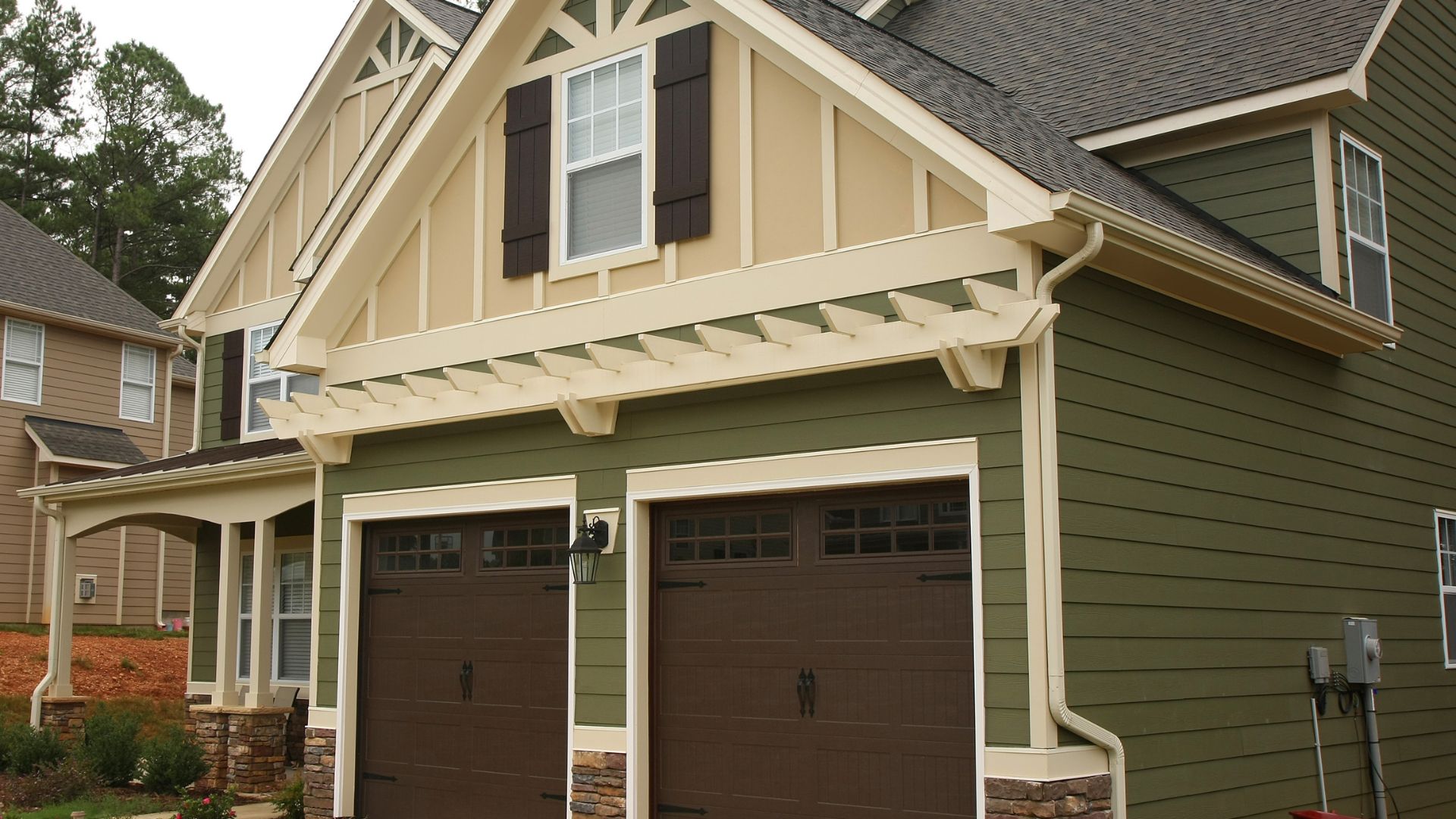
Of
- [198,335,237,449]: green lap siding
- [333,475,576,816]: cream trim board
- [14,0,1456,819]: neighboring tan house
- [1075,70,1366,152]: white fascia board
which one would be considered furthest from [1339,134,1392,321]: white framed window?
[198,335,237,449]: green lap siding

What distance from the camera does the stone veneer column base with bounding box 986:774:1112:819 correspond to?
277 inches

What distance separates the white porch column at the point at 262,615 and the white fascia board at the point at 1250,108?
9216 millimetres

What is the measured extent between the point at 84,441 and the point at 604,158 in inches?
689

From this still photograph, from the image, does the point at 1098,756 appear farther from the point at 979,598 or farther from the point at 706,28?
Result: the point at 706,28

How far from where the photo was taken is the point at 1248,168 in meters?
10.1

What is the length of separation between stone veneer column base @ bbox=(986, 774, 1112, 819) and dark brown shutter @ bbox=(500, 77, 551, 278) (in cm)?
509

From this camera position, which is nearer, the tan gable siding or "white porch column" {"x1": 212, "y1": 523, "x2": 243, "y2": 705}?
"white porch column" {"x1": 212, "y1": 523, "x2": 243, "y2": 705}

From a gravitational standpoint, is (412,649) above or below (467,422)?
below

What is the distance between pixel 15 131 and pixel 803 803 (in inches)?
1526

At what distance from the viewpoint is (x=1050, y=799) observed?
7035 millimetres

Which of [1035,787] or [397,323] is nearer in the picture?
[1035,787]

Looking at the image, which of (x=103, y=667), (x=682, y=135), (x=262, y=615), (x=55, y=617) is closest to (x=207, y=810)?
(x=262, y=615)

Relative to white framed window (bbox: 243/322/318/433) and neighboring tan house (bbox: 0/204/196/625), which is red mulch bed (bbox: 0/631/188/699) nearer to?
neighboring tan house (bbox: 0/204/196/625)

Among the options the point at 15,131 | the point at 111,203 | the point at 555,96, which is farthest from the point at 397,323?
the point at 15,131
